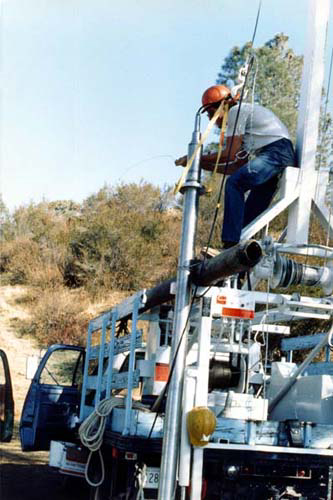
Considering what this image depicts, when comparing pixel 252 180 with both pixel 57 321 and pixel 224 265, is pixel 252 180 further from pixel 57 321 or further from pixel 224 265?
pixel 57 321

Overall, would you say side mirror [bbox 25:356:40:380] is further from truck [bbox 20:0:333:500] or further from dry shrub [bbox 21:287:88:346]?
dry shrub [bbox 21:287:88:346]

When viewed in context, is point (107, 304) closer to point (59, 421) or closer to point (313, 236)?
point (313, 236)

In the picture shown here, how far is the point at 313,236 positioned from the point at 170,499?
12.3 m

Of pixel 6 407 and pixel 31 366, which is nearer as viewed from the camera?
pixel 31 366

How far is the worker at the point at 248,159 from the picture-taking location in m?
6.38

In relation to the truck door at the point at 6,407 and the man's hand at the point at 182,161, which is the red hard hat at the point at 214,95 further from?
the truck door at the point at 6,407

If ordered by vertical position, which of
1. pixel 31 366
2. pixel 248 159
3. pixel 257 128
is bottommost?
pixel 31 366

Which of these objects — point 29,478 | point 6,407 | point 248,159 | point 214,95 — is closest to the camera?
point 214,95

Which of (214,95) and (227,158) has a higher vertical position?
(214,95)

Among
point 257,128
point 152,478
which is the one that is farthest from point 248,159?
point 152,478

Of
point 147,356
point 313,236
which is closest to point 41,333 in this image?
point 313,236

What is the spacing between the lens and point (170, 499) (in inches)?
206

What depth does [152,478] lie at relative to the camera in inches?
220

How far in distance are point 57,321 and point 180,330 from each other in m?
16.3
